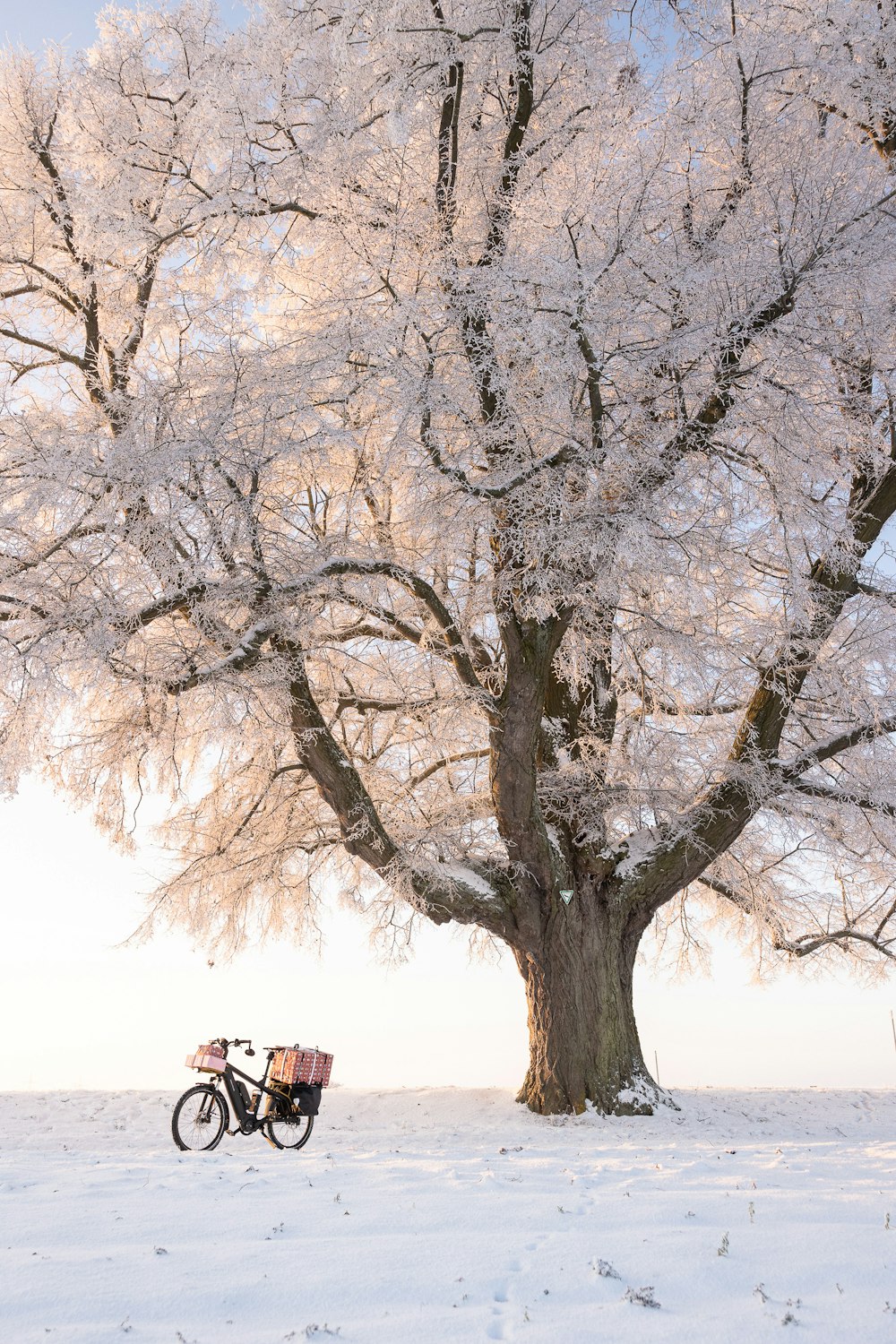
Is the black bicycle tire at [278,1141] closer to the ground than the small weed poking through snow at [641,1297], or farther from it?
farther from it

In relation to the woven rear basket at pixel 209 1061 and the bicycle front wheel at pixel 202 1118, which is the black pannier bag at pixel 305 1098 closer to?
the bicycle front wheel at pixel 202 1118

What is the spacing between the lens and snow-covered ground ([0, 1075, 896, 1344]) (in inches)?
136

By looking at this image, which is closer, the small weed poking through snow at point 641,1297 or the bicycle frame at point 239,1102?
the small weed poking through snow at point 641,1297

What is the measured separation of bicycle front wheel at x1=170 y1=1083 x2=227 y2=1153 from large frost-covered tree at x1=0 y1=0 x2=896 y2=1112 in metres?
2.64

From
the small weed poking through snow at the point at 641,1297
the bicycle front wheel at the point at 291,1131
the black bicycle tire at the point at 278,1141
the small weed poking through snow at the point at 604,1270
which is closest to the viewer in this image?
the small weed poking through snow at the point at 641,1297

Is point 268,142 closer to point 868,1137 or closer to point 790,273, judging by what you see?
point 790,273

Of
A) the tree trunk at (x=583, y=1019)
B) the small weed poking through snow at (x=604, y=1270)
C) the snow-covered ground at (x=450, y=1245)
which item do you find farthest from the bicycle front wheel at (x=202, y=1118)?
the small weed poking through snow at (x=604, y=1270)

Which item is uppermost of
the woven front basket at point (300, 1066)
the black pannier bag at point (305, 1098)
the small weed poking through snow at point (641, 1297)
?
the woven front basket at point (300, 1066)

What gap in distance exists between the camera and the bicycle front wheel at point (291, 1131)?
8156 mm

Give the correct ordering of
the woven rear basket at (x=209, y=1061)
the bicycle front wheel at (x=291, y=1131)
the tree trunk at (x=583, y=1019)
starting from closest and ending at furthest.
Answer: the woven rear basket at (x=209, y=1061)
the bicycle front wheel at (x=291, y=1131)
the tree trunk at (x=583, y=1019)

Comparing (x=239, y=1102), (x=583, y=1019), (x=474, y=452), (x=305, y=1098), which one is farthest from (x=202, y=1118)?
(x=474, y=452)

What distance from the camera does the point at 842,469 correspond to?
387 inches

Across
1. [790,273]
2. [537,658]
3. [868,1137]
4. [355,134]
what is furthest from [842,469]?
[868,1137]

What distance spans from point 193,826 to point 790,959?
26.2 feet
